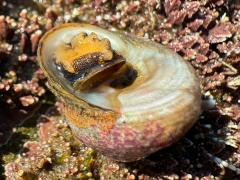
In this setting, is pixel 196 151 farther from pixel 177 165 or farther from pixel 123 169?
pixel 123 169

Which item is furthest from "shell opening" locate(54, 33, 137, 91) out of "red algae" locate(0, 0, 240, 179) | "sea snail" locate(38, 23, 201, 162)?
"red algae" locate(0, 0, 240, 179)

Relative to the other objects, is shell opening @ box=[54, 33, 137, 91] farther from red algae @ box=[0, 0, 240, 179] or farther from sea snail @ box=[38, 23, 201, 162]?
red algae @ box=[0, 0, 240, 179]

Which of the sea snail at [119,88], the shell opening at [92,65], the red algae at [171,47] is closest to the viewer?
the sea snail at [119,88]

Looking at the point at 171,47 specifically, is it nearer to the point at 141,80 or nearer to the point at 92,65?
the point at 141,80

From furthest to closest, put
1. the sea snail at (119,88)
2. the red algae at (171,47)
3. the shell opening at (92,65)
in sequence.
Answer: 1. the red algae at (171,47)
2. the shell opening at (92,65)
3. the sea snail at (119,88)

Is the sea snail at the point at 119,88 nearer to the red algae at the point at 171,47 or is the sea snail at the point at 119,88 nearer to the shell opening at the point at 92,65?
the shell opening at the point at 92,65

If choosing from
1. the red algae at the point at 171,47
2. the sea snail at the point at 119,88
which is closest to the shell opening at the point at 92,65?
the sea snail at the point at 119,88

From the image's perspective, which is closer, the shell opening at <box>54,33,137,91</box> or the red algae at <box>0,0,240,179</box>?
the shell opening at <box>54,33,137,91</box>

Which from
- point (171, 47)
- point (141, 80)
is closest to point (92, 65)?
point (141, 80)
